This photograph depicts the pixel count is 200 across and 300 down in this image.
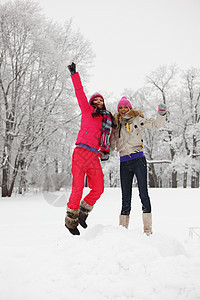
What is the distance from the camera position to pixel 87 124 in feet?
10.1

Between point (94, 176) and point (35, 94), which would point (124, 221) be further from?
point (35, 94)

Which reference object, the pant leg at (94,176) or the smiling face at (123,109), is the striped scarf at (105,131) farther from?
the smiling face at (123,109)

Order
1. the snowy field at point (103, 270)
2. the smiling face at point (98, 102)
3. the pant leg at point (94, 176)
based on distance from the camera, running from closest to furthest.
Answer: the snowy field at point (103, 270) → the pant leg at point (94, 176) → the smiling face at point (98, 102)

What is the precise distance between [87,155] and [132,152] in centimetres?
63

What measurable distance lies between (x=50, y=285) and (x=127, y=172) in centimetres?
185

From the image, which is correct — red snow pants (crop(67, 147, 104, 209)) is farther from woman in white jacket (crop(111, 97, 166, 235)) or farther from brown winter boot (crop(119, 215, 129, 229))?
brown winter boot (crop(119, 215, 129, 229))

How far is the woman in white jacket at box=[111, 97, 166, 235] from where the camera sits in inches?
124

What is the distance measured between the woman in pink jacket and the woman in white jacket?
0.26 m

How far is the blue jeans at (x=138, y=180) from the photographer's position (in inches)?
124

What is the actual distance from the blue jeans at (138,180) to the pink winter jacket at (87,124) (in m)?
0.54

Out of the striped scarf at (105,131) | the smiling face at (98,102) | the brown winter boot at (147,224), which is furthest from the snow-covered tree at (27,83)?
the brown winter boot at (147,224)

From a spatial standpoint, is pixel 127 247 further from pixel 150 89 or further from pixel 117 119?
pixel 150 89

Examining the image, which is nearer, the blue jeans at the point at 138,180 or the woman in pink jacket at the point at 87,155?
the woman in pink jacket at the point at 87,155

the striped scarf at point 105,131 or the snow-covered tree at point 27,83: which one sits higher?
the snow-covered tree at point 27,83
